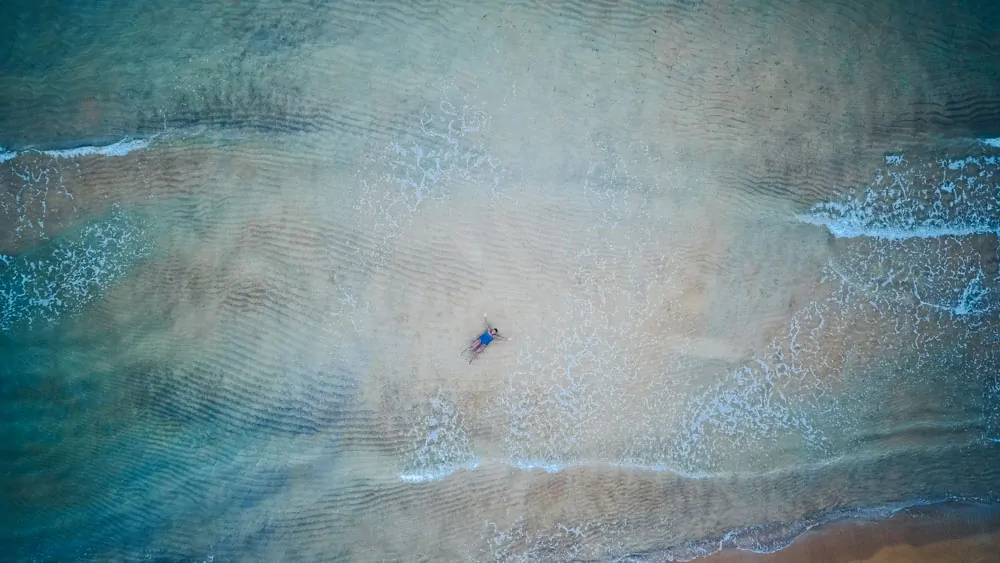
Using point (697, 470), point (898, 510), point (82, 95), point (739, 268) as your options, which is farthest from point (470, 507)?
point (82, 95)

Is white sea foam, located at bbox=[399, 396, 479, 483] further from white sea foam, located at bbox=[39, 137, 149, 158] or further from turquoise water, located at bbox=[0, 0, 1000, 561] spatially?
white sea foam, located at bbox=[39, 137, 149, 158]

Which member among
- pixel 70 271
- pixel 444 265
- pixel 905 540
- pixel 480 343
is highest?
pixel 444 265

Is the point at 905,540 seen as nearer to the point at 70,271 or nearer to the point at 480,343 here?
the point at 480,343

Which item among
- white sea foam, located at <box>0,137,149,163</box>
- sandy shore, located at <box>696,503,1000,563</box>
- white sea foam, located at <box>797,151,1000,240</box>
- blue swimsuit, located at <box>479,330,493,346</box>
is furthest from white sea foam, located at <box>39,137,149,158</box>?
sandy shore, located at <box>696,503,1000,563</box>

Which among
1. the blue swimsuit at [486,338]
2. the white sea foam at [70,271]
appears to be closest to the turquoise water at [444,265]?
the white sea foam at [70,271]

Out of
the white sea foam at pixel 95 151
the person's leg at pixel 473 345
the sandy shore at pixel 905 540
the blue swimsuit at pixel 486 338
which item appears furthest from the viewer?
the sandy shore at pixel 905 540

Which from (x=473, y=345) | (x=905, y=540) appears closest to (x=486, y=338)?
(x=473, y=345)

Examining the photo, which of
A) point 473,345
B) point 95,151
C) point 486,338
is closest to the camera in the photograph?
point 486,338

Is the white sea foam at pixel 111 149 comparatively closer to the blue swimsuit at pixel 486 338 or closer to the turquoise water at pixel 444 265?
the turquoise water at pixel 444 265
